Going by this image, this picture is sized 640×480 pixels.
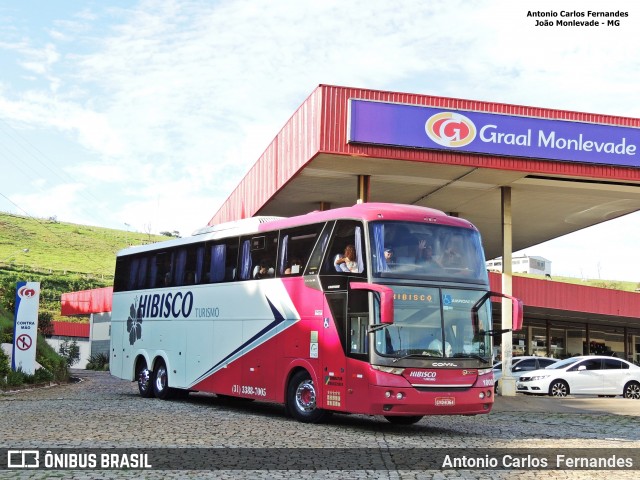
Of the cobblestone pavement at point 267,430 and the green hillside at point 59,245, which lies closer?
the cobblestone pavement at point 267,430

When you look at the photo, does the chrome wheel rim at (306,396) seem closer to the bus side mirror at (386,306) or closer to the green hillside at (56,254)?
the bus side mirror at (386,306)

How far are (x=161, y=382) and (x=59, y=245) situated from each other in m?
107

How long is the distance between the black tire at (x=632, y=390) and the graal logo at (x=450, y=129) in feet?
36.4

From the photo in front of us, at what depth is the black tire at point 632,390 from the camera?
28.4 metres

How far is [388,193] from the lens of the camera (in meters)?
27.9

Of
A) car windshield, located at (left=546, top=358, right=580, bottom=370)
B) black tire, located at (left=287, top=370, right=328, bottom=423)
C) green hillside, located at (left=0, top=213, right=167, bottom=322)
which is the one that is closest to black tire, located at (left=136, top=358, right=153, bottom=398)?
black tire, located at (left=287, top=370, right=328, bottom=423)

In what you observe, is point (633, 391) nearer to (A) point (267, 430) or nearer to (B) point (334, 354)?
(B) point (334, 354)

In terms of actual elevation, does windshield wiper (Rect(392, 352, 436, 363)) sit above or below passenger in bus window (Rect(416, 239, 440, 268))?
below

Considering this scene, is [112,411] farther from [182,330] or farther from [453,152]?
[453,152]

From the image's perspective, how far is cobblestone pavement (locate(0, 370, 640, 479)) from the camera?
32.9 feet

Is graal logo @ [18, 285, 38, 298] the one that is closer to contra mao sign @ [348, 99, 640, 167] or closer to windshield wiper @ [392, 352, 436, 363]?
contra mao sign @ [348, 99, 640, 167]

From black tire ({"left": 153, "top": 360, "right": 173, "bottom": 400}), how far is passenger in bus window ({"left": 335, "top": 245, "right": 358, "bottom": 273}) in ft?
26.0

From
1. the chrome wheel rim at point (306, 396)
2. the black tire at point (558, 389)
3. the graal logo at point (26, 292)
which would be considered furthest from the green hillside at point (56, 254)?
the chrome wheel rim at point (306, 396)

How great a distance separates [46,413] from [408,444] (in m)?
7.17
